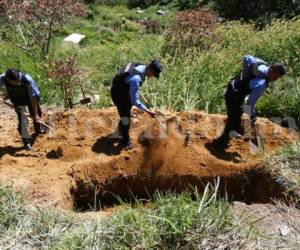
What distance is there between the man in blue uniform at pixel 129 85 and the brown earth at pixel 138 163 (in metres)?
0.41

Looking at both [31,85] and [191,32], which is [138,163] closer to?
[31,85]

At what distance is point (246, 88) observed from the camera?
5680mm

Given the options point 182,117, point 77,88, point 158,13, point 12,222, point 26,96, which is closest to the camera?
point 12,222

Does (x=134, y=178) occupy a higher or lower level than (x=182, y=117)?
lower

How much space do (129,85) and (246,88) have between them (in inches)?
50.9

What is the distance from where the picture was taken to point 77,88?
8250mm

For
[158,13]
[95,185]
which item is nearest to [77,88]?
[95,185]

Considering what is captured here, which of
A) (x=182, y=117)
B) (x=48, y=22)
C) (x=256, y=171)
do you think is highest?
(x=48, y=22)

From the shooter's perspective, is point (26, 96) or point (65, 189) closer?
point (65, 189)

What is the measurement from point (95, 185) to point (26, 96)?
1.30 metres

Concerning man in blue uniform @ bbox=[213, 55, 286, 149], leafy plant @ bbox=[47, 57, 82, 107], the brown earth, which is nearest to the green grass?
the brown earth

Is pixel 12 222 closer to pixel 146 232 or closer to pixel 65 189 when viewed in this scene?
pixel 65 189

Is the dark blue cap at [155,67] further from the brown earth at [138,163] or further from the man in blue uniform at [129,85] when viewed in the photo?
the brown earth at [138,163]

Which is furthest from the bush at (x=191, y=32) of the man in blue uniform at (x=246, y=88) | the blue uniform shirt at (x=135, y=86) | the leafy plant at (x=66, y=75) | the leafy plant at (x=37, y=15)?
the blue uniform shirt at (x=135, y=86)
